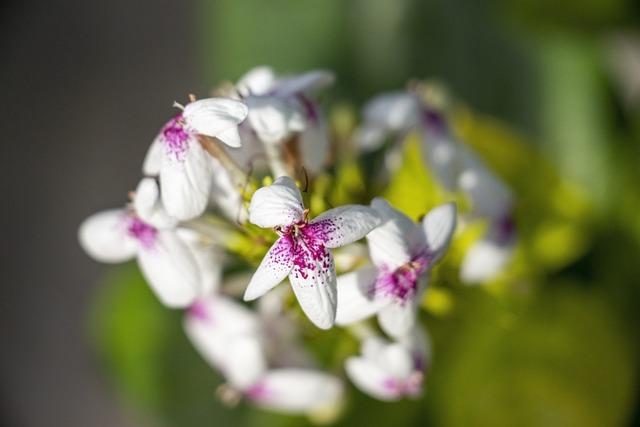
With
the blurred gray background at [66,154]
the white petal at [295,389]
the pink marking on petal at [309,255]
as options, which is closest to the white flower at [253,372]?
the white petal at [295,389]

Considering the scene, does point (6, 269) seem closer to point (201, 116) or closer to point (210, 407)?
point (210, 407)

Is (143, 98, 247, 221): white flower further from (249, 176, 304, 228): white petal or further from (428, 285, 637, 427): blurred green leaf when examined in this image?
(428, 285, 637, 427): blurred green leaf

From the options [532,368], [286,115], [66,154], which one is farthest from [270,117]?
[66,154]

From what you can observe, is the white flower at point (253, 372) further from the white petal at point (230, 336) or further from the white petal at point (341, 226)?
the white petal at point (341, 226)

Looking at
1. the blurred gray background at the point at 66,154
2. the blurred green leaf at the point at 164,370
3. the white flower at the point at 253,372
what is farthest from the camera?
the blurred gray background at the point at 66,154

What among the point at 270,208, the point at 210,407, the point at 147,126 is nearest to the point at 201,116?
the point at 270,208

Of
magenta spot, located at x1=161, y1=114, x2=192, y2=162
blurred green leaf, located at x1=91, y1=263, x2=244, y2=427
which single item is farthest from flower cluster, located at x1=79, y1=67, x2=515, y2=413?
blurred green leaf, located at x1=91, y1=263, x2=244, y2=427
